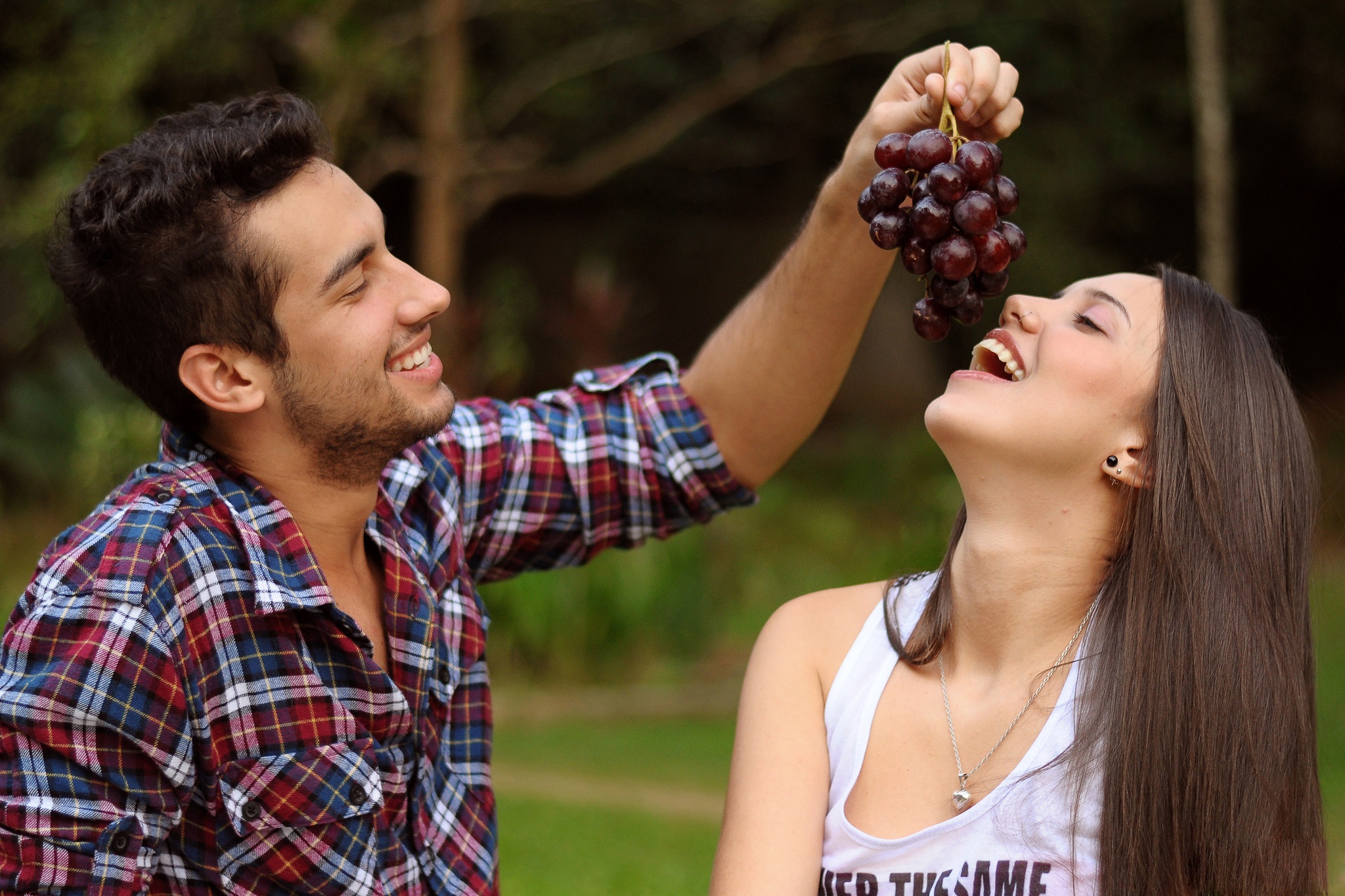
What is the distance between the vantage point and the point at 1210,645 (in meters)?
1.77

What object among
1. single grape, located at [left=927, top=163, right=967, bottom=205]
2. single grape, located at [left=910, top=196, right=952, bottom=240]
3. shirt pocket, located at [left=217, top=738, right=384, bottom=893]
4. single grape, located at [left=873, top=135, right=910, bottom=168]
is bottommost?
shirt pocket, located at [left=217, top=738, right=384, bottom=893]

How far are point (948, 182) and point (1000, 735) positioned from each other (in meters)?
0.75

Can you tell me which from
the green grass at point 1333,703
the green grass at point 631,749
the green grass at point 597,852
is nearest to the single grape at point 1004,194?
the green grass at point 1333,703

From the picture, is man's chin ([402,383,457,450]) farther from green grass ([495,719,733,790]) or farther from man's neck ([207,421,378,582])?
green grass ([495,719,733,790])

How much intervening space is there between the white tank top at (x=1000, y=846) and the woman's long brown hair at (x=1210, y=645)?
3 cm

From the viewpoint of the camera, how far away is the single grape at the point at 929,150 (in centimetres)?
175

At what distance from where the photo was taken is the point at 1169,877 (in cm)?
170

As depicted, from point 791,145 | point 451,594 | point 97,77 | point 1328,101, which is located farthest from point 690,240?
point 451,594

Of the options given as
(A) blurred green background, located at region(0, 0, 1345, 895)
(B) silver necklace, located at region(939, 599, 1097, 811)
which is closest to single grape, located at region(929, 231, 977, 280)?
(B) silver necklace, located at region(939, 599, 1097, 811)

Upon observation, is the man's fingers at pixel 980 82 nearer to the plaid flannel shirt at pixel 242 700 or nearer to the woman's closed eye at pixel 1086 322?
the woman's closed eye at pixel 1086 322

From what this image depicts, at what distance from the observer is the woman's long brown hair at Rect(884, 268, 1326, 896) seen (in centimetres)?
171

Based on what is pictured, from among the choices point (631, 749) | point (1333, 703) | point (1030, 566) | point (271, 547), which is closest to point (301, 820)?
point (271, 547)

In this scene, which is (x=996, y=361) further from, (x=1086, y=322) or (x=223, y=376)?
(x=223, y=376)

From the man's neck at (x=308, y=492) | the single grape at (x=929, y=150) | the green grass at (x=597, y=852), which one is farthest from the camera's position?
the green grass at (x=597, y=852)
